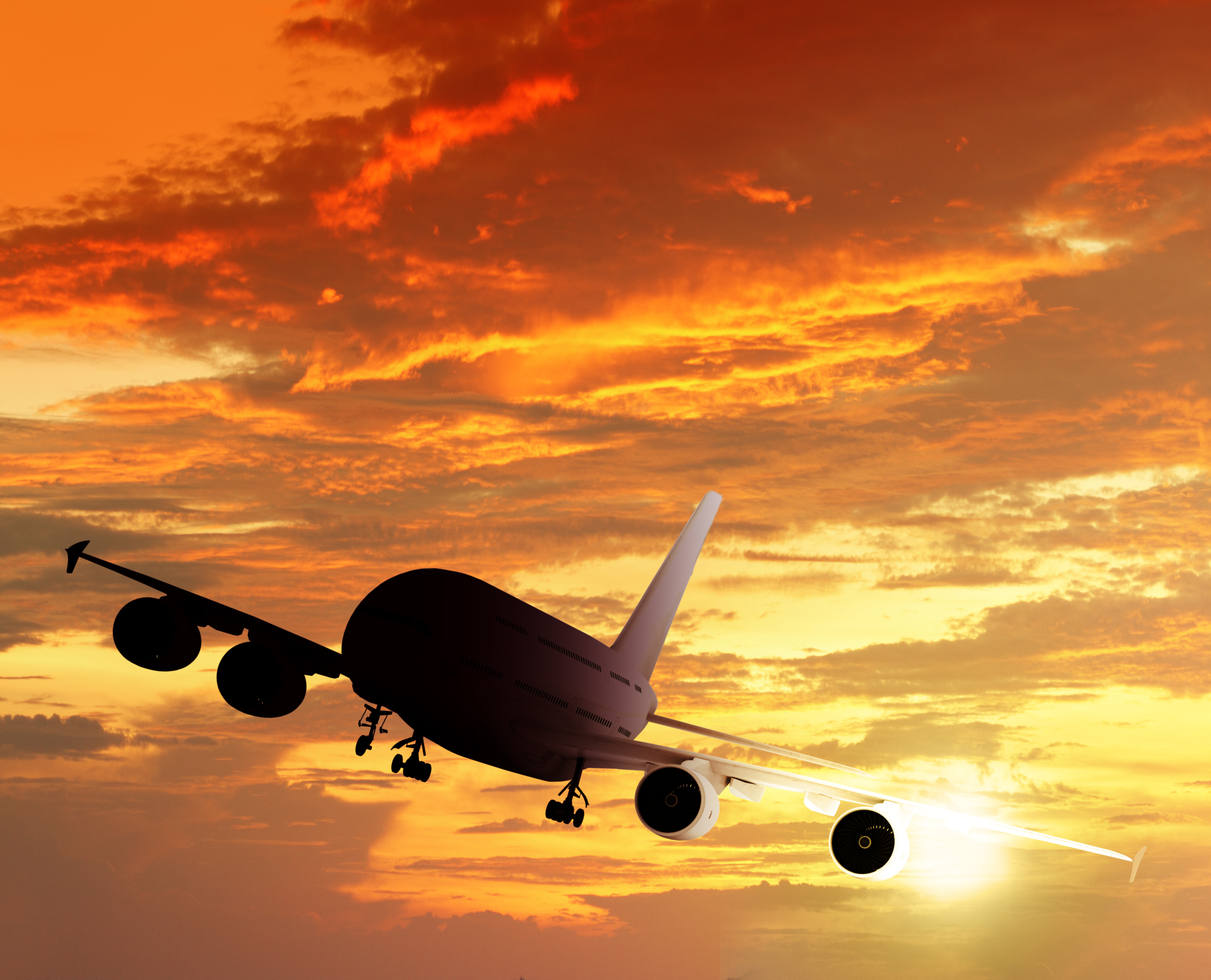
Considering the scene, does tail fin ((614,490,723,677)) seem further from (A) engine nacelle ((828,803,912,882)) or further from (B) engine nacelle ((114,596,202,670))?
(B) engine nacelle ((114,596,202,670))

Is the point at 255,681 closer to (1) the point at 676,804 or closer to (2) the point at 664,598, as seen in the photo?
(1) the point at 676,804

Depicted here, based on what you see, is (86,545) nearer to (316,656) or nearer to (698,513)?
(316,656)

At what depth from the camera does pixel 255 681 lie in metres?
39.7

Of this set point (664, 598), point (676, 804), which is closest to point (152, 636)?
point (676, 804)

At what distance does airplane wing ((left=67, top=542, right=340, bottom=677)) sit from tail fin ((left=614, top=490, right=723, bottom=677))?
19.3 meters

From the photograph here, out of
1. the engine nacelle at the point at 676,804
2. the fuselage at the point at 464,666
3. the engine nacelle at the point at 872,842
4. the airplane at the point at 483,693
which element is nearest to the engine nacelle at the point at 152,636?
the airplane at the point at 483,693

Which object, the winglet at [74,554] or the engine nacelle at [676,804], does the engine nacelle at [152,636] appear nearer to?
the winglet at [74,554]

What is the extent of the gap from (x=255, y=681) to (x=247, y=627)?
226cm

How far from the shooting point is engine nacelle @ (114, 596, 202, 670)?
125 feet

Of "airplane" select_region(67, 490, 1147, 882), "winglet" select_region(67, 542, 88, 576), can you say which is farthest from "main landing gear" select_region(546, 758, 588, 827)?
"winglet" select_region(67, 542, 88, 576)

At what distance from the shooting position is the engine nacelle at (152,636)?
38.2 meters

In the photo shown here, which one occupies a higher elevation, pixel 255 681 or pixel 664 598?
pixel 664 598

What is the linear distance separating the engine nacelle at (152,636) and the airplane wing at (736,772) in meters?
11.7

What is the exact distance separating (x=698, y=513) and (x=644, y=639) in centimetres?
1204
